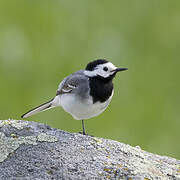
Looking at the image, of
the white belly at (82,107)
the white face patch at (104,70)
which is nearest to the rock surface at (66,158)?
the white belly at (82,107)

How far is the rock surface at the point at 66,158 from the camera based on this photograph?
3.93 metres

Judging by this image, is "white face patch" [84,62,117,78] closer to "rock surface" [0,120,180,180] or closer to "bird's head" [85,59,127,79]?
"bird's head" [85,59,127,79]

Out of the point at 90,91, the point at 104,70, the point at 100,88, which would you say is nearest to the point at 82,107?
the point at 90,91

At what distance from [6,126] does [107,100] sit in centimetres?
186

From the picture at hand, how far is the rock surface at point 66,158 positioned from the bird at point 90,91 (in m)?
1.13

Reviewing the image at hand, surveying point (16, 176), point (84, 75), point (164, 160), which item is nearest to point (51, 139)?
point (16, 176)

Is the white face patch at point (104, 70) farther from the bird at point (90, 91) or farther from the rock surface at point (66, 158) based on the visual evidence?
the rock surface at point (66, 158)

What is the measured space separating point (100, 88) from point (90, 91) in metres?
0.17

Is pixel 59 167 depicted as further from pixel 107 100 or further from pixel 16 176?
pixel 107 100

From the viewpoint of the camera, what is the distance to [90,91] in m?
5.93

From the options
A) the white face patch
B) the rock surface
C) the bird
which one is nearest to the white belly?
the bird

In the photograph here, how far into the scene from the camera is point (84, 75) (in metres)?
6.27

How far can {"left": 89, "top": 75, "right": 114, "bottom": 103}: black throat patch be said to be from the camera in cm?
589

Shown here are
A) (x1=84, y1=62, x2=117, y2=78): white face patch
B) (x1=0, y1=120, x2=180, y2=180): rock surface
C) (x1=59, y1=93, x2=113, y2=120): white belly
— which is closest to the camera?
(x1=0, y1=120, x2=180, y2=180): rock surface
